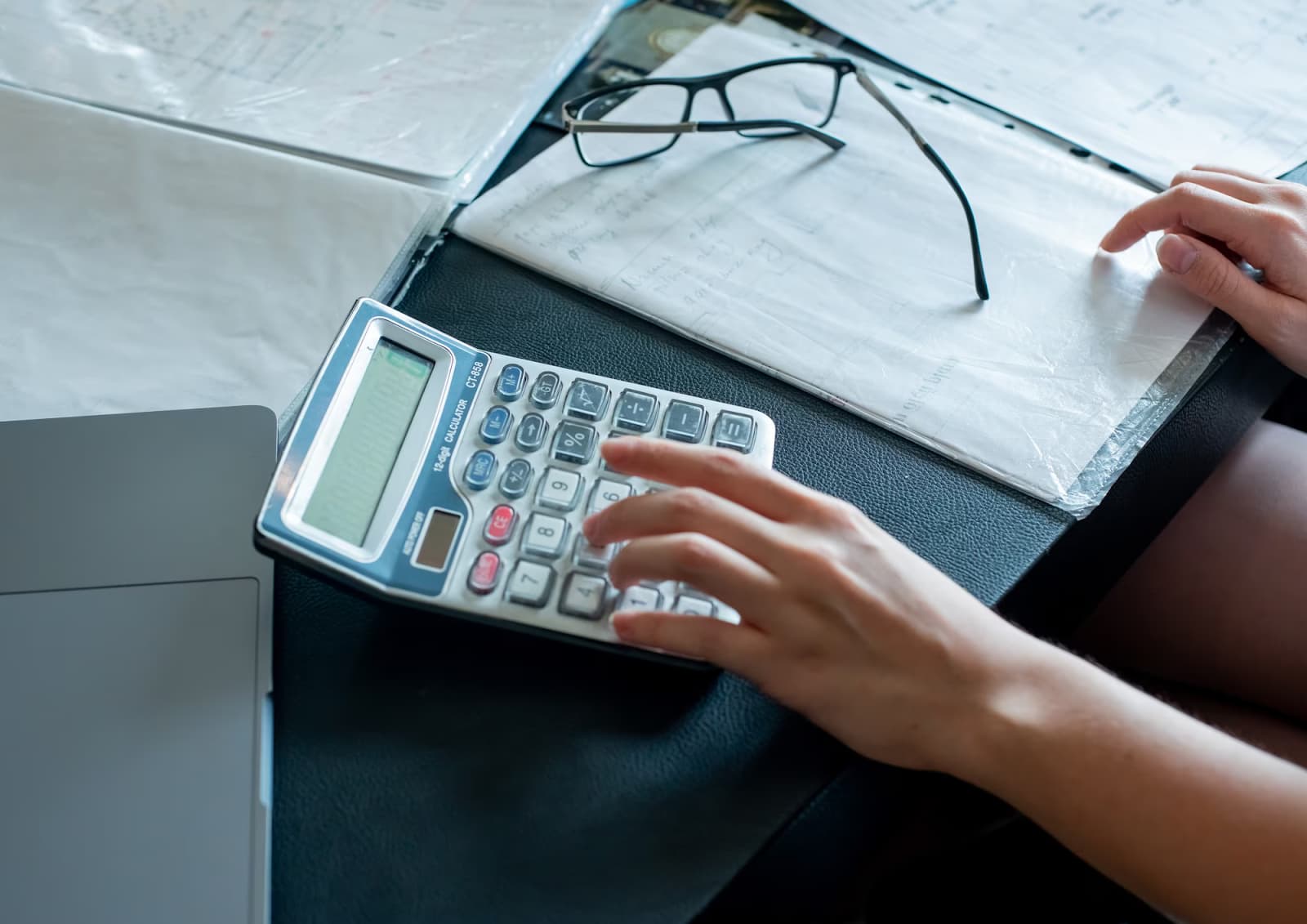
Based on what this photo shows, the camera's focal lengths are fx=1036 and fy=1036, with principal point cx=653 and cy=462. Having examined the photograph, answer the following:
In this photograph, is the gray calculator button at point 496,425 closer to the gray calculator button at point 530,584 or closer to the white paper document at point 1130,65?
the gray calculator button at point 530,584

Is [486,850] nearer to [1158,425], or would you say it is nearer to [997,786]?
[997,786]

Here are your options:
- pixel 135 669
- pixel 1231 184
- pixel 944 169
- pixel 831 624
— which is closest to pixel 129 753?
pixel 135 669

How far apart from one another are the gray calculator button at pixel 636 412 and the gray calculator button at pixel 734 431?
27mm

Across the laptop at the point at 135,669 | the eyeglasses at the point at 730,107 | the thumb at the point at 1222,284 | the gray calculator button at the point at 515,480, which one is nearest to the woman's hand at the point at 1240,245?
the thumb at the point at 1222,284

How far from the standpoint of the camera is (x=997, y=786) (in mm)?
369

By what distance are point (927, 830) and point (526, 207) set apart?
48cm

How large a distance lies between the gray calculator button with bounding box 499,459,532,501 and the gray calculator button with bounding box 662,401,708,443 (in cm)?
6

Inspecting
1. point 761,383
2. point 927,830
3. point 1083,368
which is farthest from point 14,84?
point 927,830

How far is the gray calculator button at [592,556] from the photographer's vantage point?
39cm

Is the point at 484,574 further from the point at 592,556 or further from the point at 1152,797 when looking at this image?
the point at 1152,797

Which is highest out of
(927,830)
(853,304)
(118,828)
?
(853,304)

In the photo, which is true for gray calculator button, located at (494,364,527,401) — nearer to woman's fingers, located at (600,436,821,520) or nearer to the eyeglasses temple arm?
woman's fingers, located at (600,436,821,520)

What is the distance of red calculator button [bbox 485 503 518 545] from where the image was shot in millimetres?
393

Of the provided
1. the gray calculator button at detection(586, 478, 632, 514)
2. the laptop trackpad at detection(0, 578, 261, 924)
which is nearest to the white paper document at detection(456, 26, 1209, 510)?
the gray calculator button at detection(586, 478, 632, 514)
